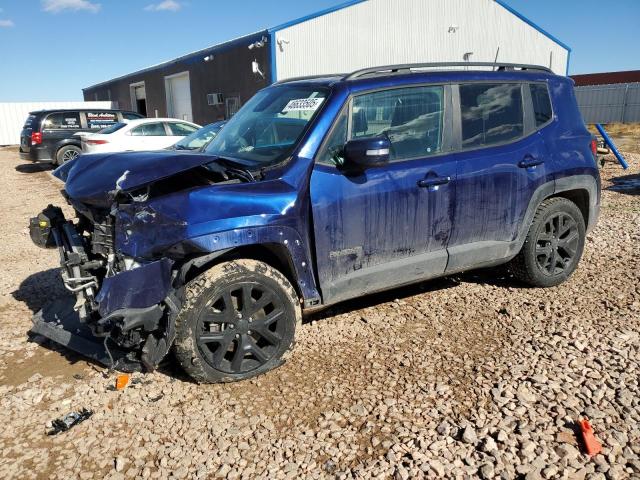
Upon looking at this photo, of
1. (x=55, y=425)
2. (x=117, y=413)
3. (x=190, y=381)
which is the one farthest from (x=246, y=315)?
(x=55, y=425)

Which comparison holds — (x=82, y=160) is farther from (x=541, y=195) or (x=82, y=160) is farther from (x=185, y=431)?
(x=541, y=195)

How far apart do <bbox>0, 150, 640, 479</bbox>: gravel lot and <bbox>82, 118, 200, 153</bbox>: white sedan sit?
8715 mm

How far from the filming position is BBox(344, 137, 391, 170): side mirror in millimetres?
3211

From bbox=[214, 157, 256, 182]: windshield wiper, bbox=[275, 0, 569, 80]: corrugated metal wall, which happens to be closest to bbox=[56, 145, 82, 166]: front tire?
bbox=[275, 0, 569, 80]: corrugated metal wall

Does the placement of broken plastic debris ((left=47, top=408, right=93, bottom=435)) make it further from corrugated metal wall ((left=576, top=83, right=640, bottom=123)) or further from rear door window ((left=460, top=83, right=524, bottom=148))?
corrugated metal wall ((left=576, top=83, right=640, bottom=123))

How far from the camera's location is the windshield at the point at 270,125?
358 centimetres

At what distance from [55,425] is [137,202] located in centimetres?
136

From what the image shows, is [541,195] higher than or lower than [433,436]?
higher

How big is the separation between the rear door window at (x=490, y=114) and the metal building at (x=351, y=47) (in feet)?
43.4

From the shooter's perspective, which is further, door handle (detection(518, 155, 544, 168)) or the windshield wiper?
door handle (detection(518, 155, 544, 168))

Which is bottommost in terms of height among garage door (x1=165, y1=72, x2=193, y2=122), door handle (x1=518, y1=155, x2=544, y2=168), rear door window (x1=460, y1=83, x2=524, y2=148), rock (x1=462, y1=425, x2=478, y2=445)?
rock (x1=462, y1=425, x2=478, y2=445)

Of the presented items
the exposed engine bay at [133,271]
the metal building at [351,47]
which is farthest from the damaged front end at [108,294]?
the metal building at [351,47]

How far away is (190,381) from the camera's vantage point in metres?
3.32

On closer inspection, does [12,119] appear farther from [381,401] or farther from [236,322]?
[381,401]
